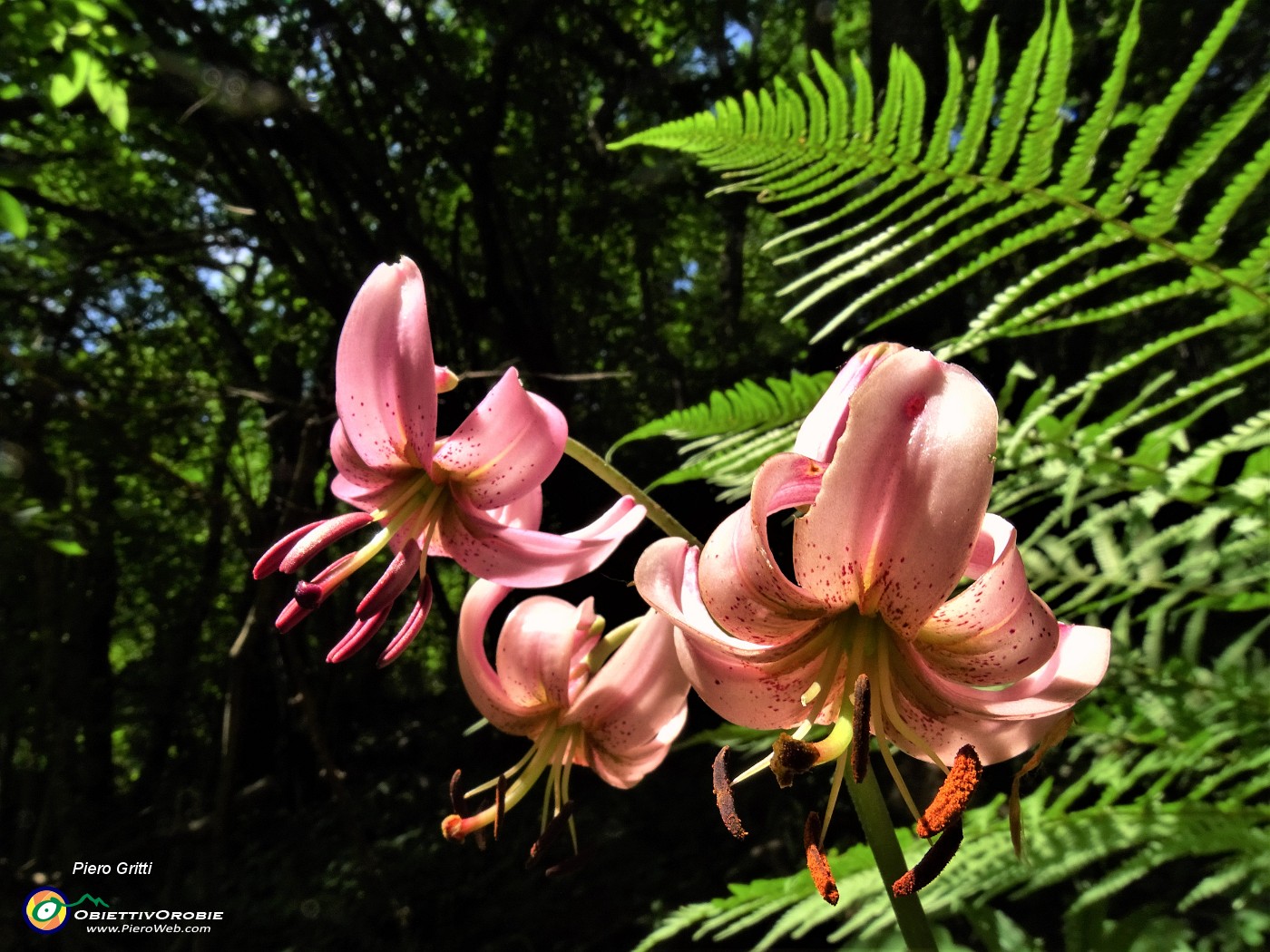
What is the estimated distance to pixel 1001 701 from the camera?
0.60 metres

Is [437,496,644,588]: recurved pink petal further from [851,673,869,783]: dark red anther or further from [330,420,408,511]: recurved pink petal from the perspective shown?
[851,673,869,783]: dark red anther

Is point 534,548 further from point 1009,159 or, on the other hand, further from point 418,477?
point 1009,159

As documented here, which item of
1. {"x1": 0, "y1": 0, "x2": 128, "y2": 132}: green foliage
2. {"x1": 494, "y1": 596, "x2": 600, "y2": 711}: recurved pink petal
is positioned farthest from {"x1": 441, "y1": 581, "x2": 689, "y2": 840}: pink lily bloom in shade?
{"x1": 0, "y1": 0, "x2": 128, "y2": 132}: green foliage

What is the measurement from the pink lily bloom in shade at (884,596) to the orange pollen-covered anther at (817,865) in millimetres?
Result: 74

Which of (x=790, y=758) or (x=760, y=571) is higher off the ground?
(x=760, y=571)

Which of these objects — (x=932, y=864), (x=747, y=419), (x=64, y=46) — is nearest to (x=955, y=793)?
(x=932, y=864)

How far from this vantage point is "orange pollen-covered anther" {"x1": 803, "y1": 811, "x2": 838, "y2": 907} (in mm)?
571

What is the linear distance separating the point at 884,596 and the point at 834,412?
0.13m

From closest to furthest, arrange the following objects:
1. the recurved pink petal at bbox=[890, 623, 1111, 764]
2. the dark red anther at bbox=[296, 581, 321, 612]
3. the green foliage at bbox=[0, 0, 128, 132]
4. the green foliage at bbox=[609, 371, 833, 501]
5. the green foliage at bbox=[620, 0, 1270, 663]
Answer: the recurved pink petal at bbox=[890, 623, 1111, 764]
the dark red anther at bbox=[296, 581, 321, 612]
the green foliage at bbox=[620, 0, 1270, 663]
the green foliage at bbox=[609, 371, 833, 501]
the green foliage at bbox=[0, 0, 128, 132]

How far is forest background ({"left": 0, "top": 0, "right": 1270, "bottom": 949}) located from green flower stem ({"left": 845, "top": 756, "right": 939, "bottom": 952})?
29.4 inches

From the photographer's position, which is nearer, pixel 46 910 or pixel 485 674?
pixel 485 674

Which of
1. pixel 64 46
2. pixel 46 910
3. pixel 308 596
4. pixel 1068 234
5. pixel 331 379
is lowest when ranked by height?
pixel 46 910

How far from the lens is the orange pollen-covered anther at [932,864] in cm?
52

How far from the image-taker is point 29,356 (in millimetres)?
4145
